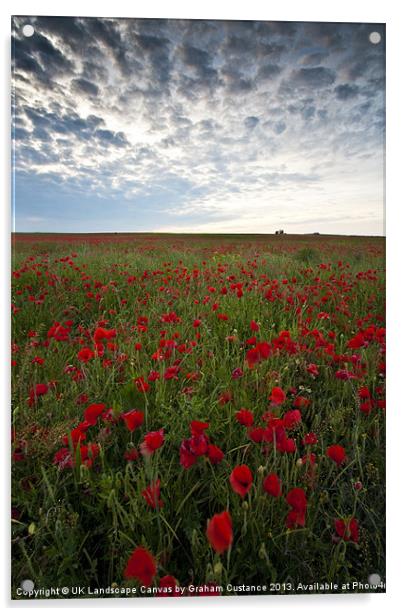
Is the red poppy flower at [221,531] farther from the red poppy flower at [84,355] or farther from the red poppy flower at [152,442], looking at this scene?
the red poppy flower at [84,355]

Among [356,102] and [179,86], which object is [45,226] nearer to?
[179,86]

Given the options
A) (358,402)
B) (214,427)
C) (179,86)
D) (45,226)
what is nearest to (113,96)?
(179,86)

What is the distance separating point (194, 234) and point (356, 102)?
111 cm

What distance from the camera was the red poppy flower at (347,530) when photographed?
1.54 meters

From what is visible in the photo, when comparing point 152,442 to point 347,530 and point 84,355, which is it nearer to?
point 84,355

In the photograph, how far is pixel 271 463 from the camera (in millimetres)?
1655

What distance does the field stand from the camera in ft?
4.82

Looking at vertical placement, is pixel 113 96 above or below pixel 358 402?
above

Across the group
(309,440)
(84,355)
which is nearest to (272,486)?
(309,440)

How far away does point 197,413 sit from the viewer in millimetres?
1686

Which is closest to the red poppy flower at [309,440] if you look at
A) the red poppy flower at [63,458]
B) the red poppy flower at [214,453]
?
the red poppy flower at [214,453]
